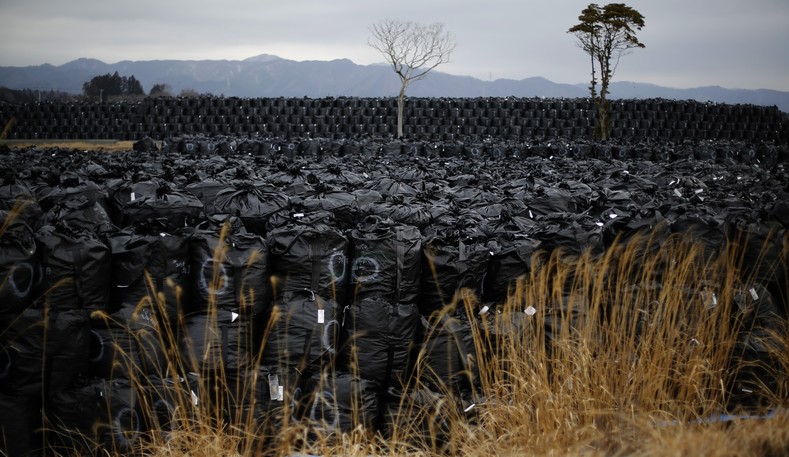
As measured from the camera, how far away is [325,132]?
24.4 m

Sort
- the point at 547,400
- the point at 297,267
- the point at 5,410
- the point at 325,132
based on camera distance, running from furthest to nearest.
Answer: the point at 325,132 < the point at 297,267 < the point at 5,410 < the point at 547,400

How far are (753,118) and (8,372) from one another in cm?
2787

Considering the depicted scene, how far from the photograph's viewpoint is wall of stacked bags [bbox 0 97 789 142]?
80.2 ft

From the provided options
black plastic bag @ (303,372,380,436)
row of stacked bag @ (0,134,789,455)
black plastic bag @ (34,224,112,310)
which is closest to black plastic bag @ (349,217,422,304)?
row of stacked bag @ (0,134,789,455)

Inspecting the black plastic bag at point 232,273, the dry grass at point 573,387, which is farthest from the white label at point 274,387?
the black plastic bag at point 232,273

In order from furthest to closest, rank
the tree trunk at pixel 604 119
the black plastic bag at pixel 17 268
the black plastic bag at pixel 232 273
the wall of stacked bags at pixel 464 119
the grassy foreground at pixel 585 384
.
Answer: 1. the wall of stacked bags at pixel 464 119
2. the tree trunk at pixel 604 119
3. the black plastic bag at pixel 232 273
4. the black plastic bag at pixel 17 268
5. the grassy foreground at pixel 585 384

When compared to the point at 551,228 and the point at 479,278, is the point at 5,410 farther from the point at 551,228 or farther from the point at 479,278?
the point at 551,228

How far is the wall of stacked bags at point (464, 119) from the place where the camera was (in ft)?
80.2

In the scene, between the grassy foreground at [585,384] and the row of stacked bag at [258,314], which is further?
the row of stacked bag at [258,314]

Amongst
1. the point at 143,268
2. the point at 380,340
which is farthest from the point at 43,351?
the point at 380,340

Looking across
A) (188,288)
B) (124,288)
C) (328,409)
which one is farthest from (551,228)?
(124,288)

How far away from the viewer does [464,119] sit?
81.3 ft

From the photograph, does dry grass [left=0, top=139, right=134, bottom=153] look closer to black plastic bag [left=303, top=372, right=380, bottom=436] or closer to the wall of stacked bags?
the wall of stacked bags

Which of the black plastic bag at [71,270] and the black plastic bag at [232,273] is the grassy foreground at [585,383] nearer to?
the black plastic bag at [232,273]
